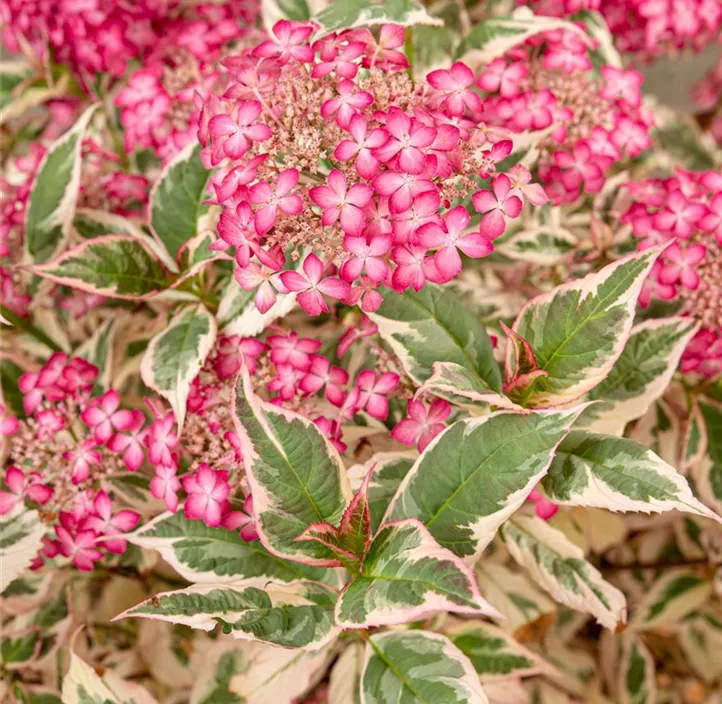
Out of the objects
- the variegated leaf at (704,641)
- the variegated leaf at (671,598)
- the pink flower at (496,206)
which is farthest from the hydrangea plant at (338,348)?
the variegated leaf at (704,641)

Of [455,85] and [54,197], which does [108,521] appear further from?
[455,85]

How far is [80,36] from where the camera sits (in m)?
1.23

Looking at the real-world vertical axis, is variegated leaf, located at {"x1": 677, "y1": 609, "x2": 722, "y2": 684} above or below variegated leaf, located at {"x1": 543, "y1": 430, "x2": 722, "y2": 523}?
below

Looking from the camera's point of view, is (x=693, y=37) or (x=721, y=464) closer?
(x=721, y=464)

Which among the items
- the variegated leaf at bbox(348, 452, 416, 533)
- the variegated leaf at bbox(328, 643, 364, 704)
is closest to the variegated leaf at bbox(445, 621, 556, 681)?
the variegated leaf at bbox(328, 643, 364, 704)

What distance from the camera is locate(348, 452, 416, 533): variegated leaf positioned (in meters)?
0.88

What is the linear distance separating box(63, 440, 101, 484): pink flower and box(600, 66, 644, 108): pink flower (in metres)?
0.88

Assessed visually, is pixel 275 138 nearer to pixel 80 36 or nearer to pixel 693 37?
pixel 80 36

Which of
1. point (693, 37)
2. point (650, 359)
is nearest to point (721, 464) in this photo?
point (650, 359)

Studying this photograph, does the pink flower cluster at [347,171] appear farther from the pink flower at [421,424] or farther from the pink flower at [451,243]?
the pink flower at [421,424]

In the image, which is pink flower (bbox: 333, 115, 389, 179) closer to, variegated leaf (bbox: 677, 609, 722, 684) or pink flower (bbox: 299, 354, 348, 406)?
pink flower (bbox: 299, 354, 348, 406)

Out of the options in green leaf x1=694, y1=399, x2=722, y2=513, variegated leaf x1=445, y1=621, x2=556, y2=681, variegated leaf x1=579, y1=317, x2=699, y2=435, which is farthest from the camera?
green leaf x1=694, y1=399, x2=722, y2=513

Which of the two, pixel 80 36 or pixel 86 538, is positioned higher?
pixel 80 36

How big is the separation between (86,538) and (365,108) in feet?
1.90
